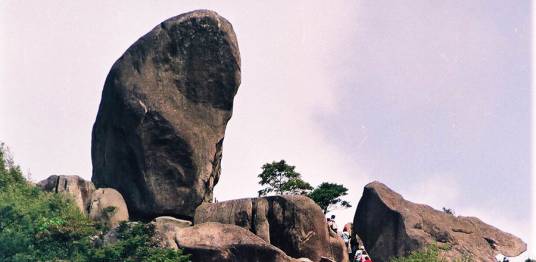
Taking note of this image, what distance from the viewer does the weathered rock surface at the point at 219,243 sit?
1181 inches

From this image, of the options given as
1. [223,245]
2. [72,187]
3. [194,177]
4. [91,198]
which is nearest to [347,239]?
[194,177]

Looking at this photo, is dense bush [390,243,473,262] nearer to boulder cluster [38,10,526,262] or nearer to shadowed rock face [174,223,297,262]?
boulder cluster [38,10,526,262]

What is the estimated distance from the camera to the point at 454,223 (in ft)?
117

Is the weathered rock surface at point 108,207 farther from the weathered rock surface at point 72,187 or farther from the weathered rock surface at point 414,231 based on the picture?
the weathered rock surface at point 414,231

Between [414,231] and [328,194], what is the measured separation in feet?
53.9

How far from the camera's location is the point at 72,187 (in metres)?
33.1

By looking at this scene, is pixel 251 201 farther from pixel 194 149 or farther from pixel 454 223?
pixel 454 223

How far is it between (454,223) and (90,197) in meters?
15.7

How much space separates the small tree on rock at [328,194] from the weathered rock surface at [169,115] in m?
13.5

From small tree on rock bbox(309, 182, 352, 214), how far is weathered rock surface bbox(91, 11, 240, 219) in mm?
13455

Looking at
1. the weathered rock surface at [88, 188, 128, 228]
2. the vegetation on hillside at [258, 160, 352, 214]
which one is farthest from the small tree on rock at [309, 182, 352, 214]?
the weathered rock surface at [88, 188, 128, 228]

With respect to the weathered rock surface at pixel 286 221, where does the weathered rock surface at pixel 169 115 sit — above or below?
above

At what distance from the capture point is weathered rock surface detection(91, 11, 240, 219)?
34281 mm

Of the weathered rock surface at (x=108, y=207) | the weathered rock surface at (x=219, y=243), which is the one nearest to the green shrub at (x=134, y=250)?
the weathered rock surface at (x=219, y=243)
